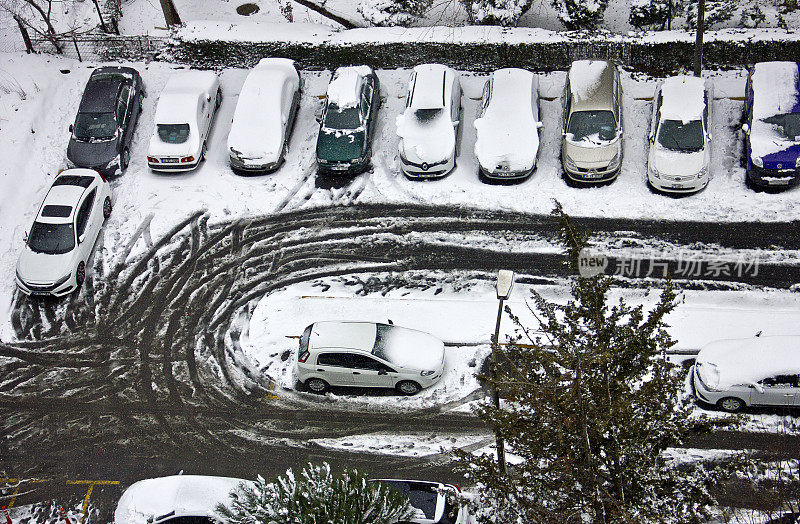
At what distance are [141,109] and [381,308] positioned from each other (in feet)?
35.9

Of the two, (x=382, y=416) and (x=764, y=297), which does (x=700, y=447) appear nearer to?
(x=764, y=297)

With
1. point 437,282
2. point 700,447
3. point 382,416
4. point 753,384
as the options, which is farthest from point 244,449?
point 753,384

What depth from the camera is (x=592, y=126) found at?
850 inches

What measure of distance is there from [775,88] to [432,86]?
9443 millimetres

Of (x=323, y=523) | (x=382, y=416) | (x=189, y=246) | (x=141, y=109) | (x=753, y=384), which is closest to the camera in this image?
(x=323, y=523)

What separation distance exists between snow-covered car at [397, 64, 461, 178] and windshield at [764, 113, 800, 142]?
8.46m

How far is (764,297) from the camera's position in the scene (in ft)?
63.2

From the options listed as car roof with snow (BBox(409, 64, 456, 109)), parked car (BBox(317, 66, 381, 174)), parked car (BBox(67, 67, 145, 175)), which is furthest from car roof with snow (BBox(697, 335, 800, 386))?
parked car (BBox(67, 67, 145, 175))

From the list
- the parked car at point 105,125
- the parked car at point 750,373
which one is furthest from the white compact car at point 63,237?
the parked car at point 750,373

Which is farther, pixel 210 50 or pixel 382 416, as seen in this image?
pixel 210 50

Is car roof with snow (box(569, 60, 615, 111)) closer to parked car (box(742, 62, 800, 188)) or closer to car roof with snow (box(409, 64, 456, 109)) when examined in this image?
car roof with snow (box(409, 64, 456, 109))

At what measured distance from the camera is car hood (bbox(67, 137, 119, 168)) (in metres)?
23.0

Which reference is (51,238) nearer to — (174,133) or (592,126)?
(174,133)

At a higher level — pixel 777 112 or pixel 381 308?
pixel 777 112
